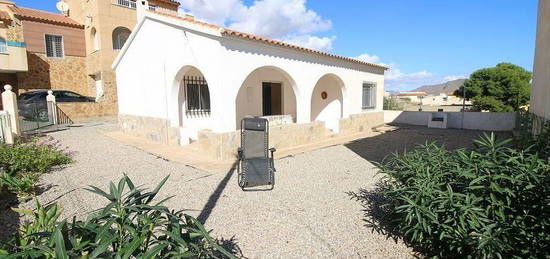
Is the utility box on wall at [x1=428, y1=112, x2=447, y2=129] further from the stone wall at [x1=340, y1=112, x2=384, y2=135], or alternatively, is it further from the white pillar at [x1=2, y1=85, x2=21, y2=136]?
the white pillar at [x1=2, y1=85, x2=21, y2=136]

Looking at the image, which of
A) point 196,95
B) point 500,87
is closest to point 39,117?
point 196,95

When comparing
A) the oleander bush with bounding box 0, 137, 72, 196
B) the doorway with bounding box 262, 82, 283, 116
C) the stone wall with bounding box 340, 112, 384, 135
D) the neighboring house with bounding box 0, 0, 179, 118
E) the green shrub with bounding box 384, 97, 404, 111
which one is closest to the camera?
the oleander bush with bounding box 0, 137, 72, 196

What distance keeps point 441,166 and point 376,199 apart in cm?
207

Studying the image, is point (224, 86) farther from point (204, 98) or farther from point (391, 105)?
point (391, 105)

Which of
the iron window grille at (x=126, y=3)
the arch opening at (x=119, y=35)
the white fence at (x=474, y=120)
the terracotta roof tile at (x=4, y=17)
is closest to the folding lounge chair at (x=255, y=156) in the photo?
the white fence at (x=474, y=120)

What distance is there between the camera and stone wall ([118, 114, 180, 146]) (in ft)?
33.5

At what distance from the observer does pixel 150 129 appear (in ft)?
37.4

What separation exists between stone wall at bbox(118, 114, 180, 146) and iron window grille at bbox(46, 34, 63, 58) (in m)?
12.9

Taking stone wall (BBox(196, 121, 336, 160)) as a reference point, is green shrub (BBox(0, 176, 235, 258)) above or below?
above

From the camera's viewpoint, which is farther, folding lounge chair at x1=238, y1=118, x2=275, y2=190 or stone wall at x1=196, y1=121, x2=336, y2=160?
stone wall at x1=196, y1=121, x2=336, y2=160

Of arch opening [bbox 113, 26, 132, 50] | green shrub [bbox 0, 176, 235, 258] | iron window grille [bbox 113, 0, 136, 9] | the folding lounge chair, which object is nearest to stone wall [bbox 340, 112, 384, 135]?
the folding lounge chair

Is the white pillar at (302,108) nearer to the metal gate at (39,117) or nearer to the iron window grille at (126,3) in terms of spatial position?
the metal gate at (39,117)

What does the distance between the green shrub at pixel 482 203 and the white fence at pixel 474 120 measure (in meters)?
15.8

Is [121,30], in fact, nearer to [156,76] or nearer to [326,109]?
[156,76]
